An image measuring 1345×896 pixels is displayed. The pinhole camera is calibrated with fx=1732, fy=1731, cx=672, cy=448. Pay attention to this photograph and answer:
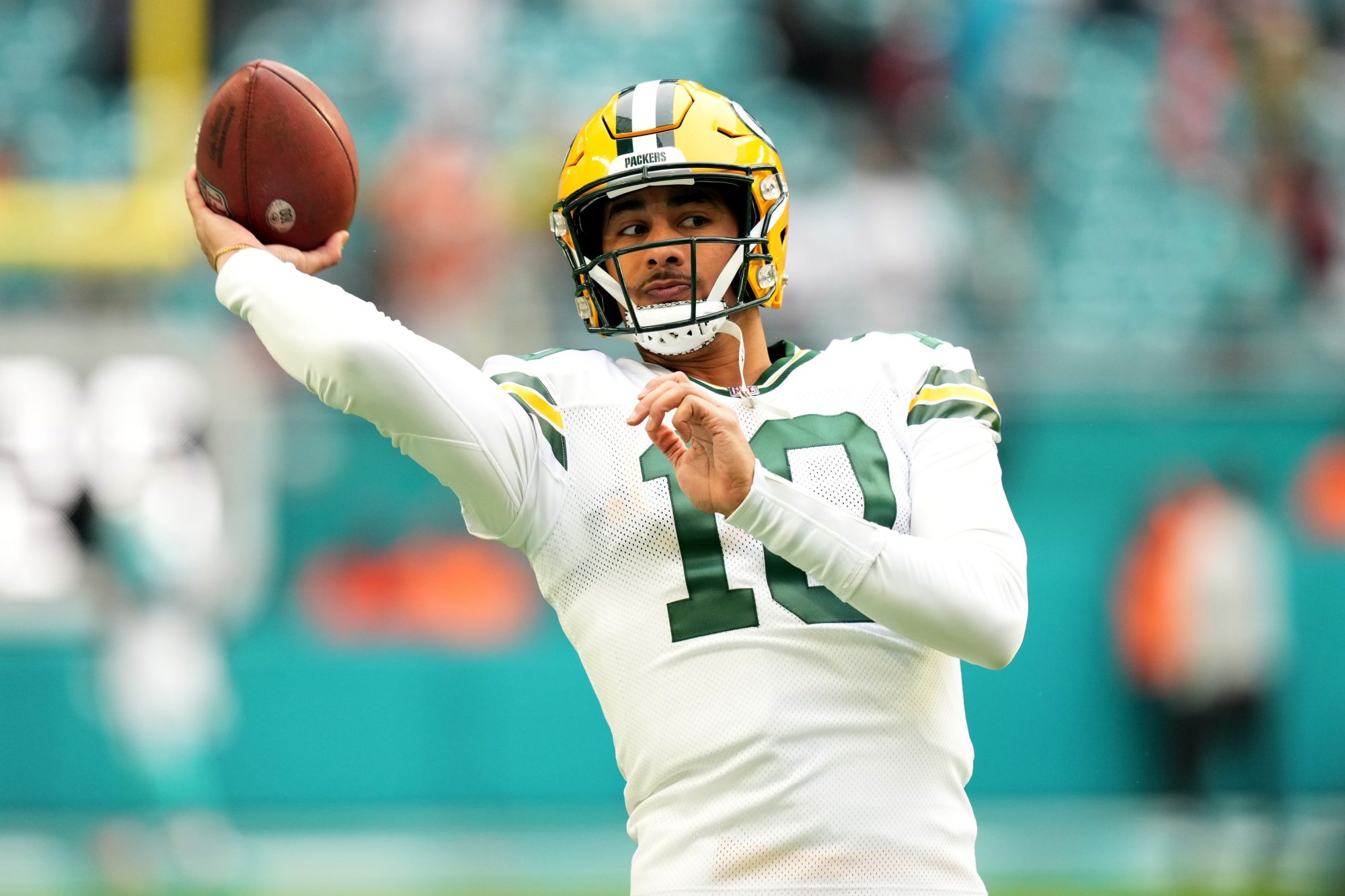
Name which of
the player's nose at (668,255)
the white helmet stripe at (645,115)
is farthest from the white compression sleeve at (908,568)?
the white helmet stripe at (645,115)

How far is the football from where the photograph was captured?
7.72 feet

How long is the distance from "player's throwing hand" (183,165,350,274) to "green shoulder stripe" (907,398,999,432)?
85 cm

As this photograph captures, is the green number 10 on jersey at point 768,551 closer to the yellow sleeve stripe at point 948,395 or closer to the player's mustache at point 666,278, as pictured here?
the yellow sleeve stripe at point 948,395

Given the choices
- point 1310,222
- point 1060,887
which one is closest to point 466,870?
point 1060,887

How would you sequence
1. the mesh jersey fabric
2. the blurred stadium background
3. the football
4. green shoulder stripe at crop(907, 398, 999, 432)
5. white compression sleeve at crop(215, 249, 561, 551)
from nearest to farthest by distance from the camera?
white compression sleeve at crop(215, 249, 561, 551) < the mesh jersey fabric < the football < green shoulder stripe at crop(907, 398, 999, 432) < the blurred stadium background

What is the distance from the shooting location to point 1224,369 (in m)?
8.09

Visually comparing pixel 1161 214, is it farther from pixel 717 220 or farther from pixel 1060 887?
pixel 717 220

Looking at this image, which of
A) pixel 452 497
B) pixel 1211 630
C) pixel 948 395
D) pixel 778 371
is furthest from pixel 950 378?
pixel 1211 630

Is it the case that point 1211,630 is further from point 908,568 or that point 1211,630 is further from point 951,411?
point 908,568

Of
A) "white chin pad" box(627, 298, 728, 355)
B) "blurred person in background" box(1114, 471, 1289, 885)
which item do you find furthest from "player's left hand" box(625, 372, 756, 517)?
"blurred person in background" box(1114, 471, 1289, 885)

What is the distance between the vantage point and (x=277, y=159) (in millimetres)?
2391

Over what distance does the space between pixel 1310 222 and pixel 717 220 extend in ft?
24.1

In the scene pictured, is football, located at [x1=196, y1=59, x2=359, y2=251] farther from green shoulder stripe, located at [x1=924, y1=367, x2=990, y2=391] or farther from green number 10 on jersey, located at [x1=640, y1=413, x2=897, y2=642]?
green shoulder stripe, located at [x1=924, y1=367, x2=990, y2=391]

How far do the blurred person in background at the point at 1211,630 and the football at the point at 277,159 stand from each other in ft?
20.1
